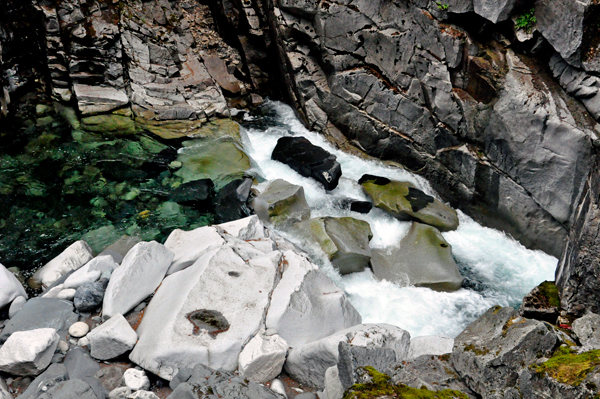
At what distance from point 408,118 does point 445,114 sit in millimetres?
1112

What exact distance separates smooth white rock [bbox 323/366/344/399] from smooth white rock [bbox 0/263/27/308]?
4757 mm

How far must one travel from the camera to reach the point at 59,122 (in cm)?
1184

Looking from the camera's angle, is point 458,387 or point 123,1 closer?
point 458,387

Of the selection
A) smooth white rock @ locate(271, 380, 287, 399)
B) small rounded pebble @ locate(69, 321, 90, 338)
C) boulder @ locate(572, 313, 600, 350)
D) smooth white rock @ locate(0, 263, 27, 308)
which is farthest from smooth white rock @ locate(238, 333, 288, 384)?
smooth white rock @ locate(0, 263, 27, 308)

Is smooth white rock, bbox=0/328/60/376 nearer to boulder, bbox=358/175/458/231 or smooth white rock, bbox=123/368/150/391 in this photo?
smooth white rock, bbox=123/368/150/391

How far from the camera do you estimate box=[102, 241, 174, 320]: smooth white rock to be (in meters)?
6.17

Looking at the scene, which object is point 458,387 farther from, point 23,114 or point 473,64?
point 23,114

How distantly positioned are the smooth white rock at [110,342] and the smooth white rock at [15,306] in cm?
148

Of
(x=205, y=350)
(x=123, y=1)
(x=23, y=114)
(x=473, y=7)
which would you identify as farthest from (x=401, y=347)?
(x=123, y=1)

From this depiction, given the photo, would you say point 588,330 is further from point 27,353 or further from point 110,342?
point 27,353

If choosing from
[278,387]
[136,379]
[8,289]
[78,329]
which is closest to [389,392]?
[278,387]

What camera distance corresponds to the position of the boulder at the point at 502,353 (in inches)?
163

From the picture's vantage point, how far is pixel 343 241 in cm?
928

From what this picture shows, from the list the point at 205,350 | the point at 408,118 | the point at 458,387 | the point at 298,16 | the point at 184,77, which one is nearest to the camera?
the point at 458,387
